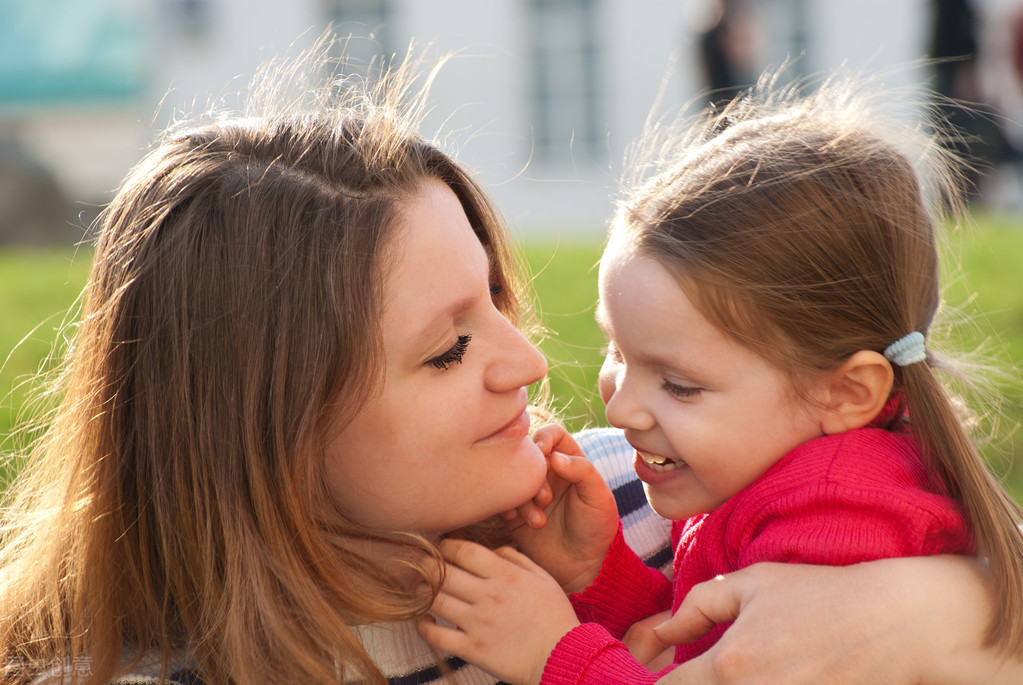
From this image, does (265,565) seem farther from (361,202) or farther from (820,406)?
(820,406)

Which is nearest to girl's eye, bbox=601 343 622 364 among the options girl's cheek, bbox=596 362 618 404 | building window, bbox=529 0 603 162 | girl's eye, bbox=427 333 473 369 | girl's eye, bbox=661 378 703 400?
girl's cheek, bbox=596 362 618 404

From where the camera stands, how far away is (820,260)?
76.0 inches

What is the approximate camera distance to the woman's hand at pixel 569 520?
2162 millimetres

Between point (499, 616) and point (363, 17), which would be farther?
point (363, 17)

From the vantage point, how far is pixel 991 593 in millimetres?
1826

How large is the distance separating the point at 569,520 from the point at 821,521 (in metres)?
0.59

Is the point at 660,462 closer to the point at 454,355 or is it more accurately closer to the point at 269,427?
the point at 454,355

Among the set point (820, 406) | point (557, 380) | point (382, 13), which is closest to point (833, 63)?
point (382, 13)

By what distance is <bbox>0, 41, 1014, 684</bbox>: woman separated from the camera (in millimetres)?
1854

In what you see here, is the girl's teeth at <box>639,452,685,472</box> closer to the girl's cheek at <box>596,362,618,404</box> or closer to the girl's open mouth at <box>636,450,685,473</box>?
the girl's open mouth at <box>636,450,685,473</box>

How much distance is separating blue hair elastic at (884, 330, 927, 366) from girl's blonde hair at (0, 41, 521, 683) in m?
0.92

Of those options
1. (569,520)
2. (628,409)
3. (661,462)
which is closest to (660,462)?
(661,462)

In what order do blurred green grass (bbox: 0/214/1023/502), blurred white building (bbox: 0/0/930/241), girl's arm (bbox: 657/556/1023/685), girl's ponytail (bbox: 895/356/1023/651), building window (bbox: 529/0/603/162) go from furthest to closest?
building window (bbox: 529/0/603/162) < blurred white building (bbox: 0/0/930/241) < blurred green grass (bbox: 0/214/1023/502) < girl's ponytail (bbox: 895/356/1023/651) < girl's arm (bbox: 657/556/1023/685)

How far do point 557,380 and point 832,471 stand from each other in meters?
2.59
